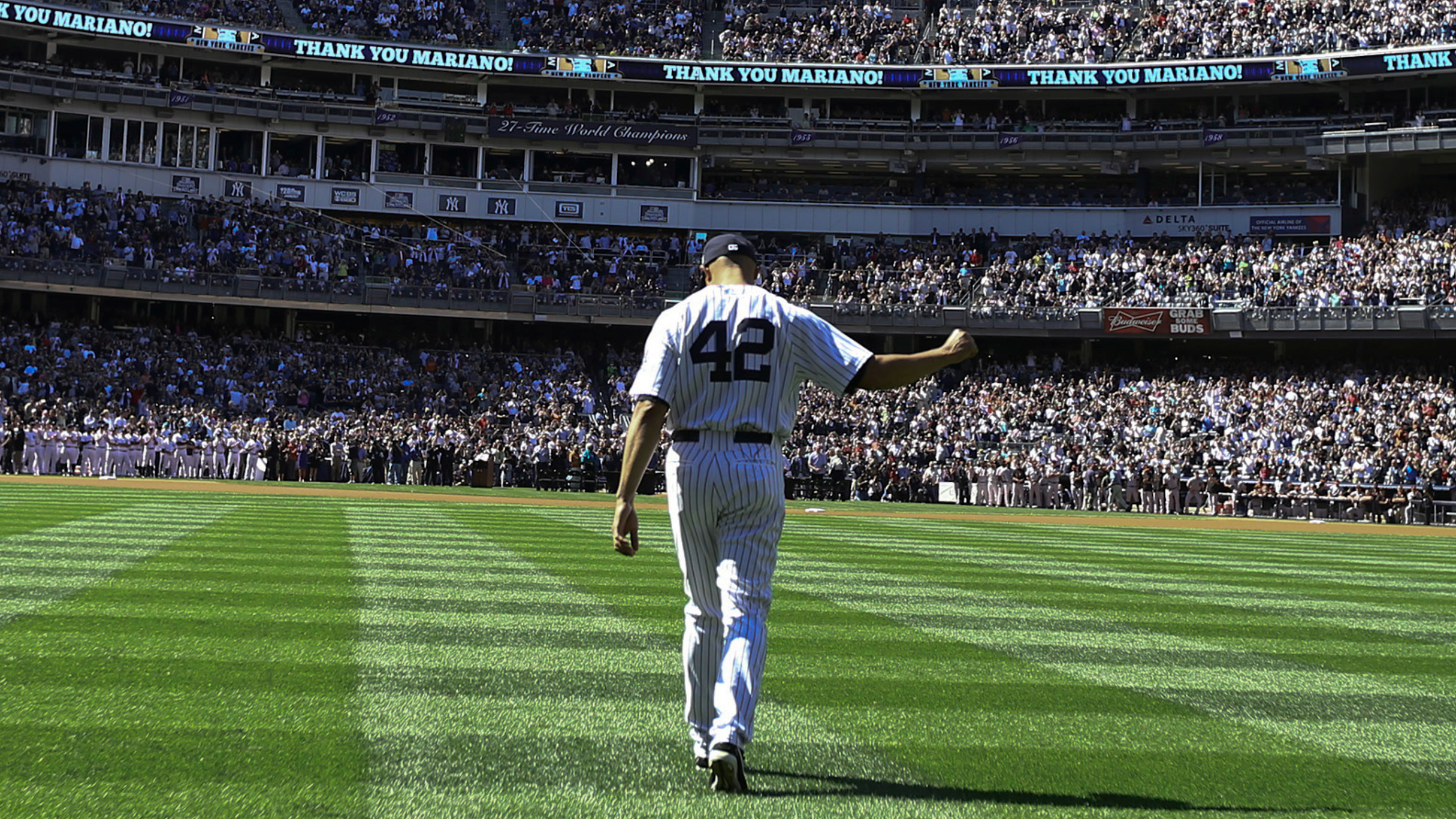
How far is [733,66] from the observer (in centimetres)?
5538

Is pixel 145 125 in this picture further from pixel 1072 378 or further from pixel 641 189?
pixel 1072 378

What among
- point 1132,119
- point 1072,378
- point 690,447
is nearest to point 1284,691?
point 690,447

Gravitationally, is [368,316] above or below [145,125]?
below

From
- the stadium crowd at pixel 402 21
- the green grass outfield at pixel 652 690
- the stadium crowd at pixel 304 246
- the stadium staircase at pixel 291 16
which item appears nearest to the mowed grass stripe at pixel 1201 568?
the green grass outfield at pixel 652 690

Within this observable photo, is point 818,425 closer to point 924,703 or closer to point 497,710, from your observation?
point 924,703

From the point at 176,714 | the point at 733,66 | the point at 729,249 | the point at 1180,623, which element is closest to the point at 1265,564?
the point at 1180,623

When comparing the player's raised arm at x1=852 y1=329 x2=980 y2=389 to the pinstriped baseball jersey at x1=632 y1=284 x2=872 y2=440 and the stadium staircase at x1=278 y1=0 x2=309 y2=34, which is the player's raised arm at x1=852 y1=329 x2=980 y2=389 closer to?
the pinstriped baseball jersey at x1=632 y1=284 x2=872 y2=440

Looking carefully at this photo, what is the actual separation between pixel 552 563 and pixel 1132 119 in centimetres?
4788

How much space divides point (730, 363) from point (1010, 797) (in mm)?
1829

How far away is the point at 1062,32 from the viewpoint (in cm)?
5612

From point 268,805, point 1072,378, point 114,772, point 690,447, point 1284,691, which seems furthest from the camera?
point 1072,378

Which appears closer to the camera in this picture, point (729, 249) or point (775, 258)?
point (729, 249)

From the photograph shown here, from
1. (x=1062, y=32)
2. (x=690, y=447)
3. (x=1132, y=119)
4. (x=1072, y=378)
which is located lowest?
(x=690, y=447)

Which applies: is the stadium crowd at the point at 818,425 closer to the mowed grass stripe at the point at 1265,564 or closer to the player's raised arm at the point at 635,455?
the mowed grass stripe at the point at 1265,564
